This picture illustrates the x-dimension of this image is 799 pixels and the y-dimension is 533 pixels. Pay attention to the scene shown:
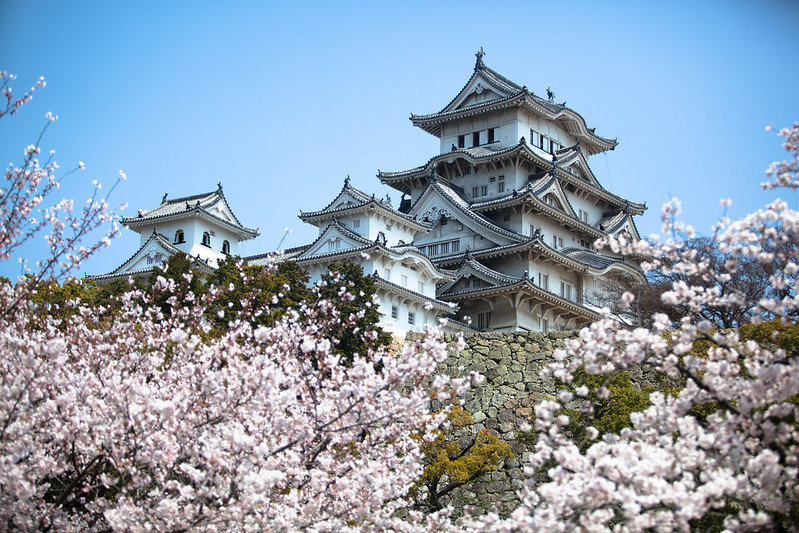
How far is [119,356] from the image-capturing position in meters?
14.3

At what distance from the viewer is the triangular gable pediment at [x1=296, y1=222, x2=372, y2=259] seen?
125ft

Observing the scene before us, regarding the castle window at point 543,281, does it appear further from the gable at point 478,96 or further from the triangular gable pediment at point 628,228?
the gable at point 478,96

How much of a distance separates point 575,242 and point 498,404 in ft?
79.3

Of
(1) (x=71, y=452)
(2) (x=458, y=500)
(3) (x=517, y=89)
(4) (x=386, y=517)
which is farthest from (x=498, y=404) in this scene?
(3) (x=517, y=89)

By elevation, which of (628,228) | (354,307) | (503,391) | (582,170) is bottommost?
(503,391)

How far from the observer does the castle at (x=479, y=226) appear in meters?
38.8

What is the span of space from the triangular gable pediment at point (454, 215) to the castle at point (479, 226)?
6cm

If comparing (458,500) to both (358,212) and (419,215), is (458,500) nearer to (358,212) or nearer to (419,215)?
(358,212)

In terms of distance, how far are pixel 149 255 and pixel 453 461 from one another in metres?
24.2

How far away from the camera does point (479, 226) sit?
143 feet

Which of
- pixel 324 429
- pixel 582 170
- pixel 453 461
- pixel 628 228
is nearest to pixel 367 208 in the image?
pixel 582 170

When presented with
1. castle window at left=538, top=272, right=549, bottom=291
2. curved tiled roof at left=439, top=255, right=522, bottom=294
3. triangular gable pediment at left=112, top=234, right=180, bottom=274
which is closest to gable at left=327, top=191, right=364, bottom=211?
curved tiled roof at left=439, top=255, right=522, bottom=294

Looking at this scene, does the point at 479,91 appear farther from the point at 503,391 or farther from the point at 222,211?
the point at 503,391

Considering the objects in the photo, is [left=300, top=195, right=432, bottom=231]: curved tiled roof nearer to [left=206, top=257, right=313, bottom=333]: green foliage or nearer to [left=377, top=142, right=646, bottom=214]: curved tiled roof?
[left=377, top=142, right=646, bottom=214]: curved tiled roof
